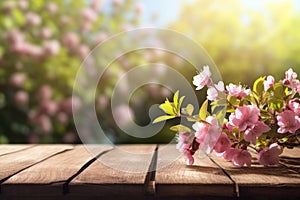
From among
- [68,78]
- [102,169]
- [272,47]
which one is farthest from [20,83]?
[102,169]

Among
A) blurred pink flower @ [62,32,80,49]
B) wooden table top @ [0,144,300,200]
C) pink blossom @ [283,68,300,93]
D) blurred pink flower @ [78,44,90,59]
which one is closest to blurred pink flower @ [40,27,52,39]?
blurred pink flower @ [62,32,80,49]

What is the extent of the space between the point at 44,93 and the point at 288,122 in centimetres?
303

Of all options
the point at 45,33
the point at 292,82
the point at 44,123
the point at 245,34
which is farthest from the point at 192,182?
the point at 245,34

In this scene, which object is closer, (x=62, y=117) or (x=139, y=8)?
(x=62, y=117)

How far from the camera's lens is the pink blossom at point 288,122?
1204 mm

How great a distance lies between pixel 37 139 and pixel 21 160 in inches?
112

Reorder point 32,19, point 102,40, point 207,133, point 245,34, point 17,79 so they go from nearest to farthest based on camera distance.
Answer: point 207,133, point 17,79, point 32,19, point 102,40, point 245,34

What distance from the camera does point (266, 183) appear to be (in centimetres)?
93

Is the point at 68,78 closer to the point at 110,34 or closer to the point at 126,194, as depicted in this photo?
the point at 110,34

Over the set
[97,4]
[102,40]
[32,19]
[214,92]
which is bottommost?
[214,92]

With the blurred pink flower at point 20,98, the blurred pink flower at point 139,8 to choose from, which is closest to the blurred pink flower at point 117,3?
the blurred pink flower at point 139,8

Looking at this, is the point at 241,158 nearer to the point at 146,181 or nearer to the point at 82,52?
the point at 146,181

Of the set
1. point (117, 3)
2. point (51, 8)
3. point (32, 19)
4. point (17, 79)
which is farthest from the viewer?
point (117, 3)

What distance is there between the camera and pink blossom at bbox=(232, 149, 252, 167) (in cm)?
117
